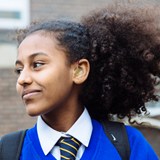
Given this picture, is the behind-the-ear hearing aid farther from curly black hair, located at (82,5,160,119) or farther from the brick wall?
the brick wall

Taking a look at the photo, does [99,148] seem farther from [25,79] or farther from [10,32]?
[10,32]

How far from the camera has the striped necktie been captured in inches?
104

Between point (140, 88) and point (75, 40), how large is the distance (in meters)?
0.48

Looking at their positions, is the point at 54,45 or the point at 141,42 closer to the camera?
the point at 54,45

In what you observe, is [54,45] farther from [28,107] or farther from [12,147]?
→ [12,147]

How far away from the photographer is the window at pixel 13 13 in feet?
22.8

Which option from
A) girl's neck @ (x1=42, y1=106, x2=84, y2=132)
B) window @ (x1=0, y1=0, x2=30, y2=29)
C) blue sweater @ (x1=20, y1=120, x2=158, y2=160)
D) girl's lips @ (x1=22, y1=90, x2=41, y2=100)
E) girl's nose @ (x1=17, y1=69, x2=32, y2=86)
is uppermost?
window @ (x1=0, y1=0, x2=30, y2=29)

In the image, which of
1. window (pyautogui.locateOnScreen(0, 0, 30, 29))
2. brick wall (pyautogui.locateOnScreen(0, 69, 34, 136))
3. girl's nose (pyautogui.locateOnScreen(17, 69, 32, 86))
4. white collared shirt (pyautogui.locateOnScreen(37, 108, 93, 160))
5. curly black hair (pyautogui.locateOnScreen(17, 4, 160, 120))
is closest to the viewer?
girl's nose (pyautogui.locateOnScreen(17, 69, 32, 86))

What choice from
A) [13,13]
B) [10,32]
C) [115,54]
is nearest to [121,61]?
[115,54]

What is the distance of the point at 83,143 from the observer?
270 centimetres

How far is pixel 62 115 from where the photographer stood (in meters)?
2.74

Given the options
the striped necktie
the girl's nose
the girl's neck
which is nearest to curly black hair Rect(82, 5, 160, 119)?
the girl's neck

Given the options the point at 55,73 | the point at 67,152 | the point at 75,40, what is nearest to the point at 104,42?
the point at 75,40

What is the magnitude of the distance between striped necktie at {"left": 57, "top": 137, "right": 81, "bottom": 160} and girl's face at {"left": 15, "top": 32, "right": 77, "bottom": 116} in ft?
0.55
